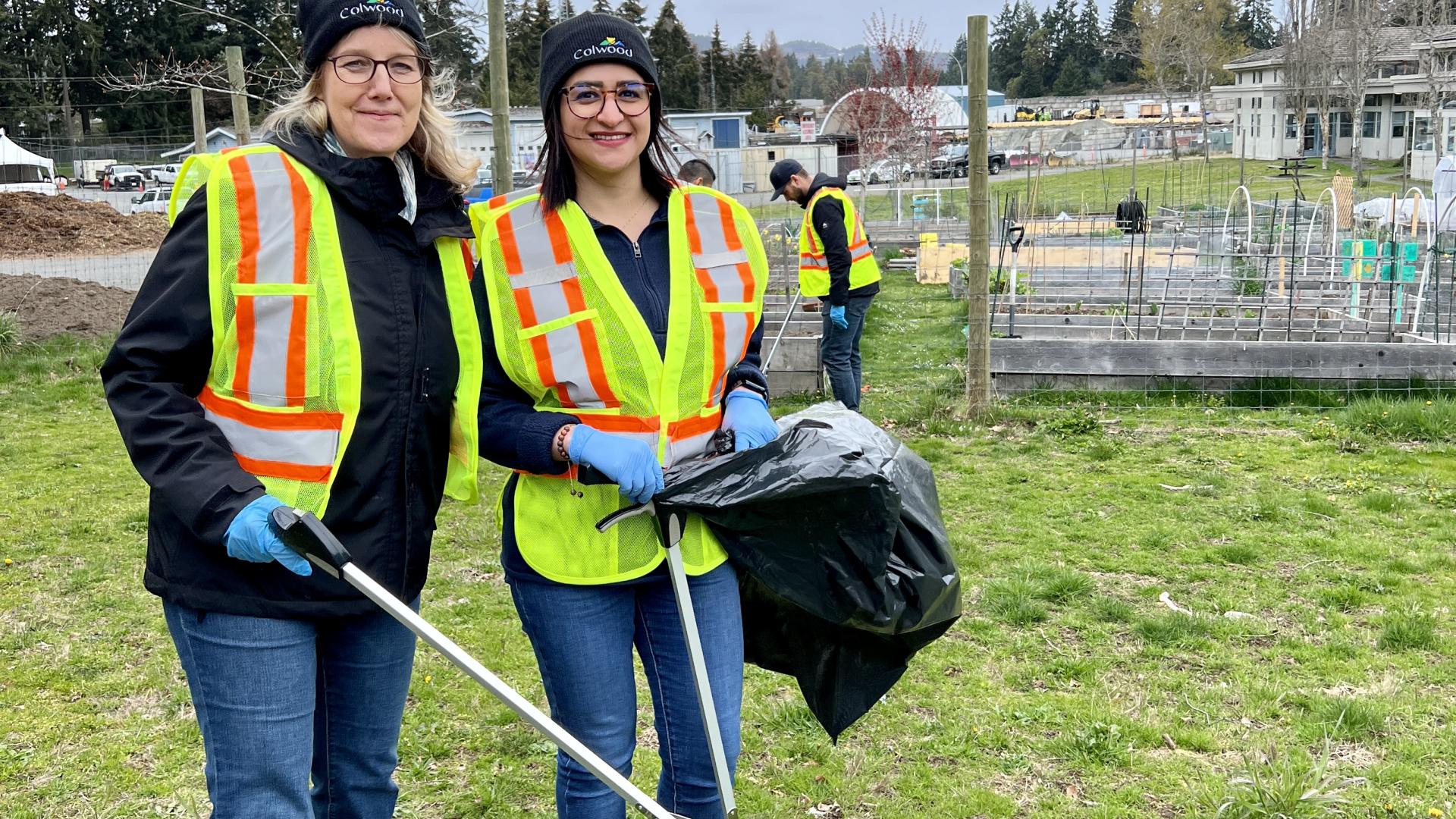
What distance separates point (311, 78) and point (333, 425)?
0.65m

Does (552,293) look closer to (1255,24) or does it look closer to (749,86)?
(749,86)

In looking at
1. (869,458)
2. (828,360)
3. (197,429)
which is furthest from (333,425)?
(828,360)

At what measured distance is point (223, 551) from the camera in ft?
6.66

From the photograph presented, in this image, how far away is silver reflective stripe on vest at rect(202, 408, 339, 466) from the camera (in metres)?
2.07

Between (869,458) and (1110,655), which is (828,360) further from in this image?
(869,458)

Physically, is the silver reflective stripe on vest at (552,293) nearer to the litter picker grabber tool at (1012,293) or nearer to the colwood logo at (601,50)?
the colwood logo at (601,50)

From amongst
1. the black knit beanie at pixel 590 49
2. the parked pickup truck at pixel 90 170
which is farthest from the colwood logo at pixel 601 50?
the parked pickup truck at pixel 90 170

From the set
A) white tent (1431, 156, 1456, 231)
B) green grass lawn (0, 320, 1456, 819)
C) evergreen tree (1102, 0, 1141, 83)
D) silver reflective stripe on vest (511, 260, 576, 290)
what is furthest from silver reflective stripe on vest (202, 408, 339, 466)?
evergreen tree (1102, 0, 1141, 83)

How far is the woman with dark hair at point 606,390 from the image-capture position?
7.59 ft

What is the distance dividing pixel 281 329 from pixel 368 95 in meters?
0.45

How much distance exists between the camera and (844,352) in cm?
844

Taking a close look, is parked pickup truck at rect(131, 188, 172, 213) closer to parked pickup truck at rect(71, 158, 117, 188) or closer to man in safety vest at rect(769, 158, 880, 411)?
parked pickup truck at rect(71, 158, 117, 188)

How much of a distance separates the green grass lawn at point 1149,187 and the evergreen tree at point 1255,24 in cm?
4293

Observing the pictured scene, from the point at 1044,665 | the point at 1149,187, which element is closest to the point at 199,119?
the point at 1044,665
